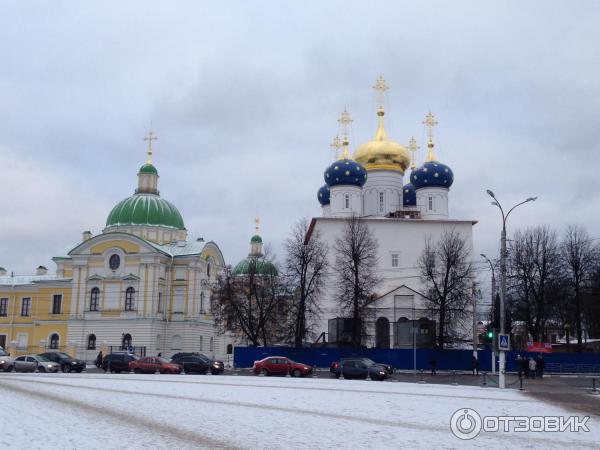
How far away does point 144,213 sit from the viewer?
67688mm

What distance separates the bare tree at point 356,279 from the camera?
47.1 m

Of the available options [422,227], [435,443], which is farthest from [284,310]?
[435,443]

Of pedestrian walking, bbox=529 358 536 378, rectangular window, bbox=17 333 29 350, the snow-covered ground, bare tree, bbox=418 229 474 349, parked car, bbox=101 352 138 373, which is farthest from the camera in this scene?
rectangular window, bbox=17 333 29 350

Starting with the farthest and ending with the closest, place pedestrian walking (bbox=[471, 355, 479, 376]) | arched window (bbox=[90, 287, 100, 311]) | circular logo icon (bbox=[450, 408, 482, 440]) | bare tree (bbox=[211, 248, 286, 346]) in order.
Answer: arched window (bbox=[90, 287, 100, 311]), bare tree (bbox=[211, 248, 286, 346]), pedestrian walking (bbox=[471, 355, 479, 376]), circular logo icon (bbox=[450, 408, 482, 440])

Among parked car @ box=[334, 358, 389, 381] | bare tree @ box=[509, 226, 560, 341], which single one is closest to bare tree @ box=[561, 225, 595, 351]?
bare tree @ box=[509, 226, 560, 341]

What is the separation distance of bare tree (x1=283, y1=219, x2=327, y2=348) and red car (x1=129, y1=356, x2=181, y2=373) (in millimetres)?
11960

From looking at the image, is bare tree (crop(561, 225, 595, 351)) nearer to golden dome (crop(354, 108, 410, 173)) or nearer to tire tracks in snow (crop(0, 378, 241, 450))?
golden dome (crop(354, 108, 410, 173))

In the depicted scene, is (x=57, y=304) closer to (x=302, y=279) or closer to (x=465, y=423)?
(x=302, y=279)

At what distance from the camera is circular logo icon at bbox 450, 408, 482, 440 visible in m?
14.0

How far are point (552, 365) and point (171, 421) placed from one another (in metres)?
35.3

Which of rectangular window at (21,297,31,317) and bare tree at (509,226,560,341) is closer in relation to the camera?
bare tree at (509,226,560,341)

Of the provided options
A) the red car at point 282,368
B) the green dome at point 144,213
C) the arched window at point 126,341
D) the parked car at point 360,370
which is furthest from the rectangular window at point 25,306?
the parked car at point 360,370

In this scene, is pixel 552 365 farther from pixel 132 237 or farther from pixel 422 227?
pixel 132 237

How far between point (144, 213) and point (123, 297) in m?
9.32
